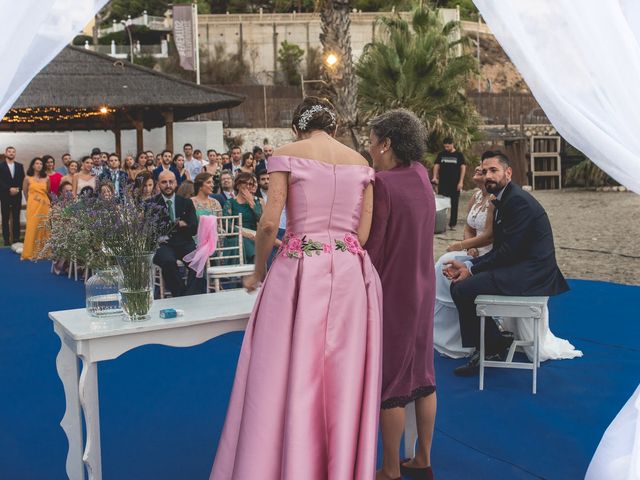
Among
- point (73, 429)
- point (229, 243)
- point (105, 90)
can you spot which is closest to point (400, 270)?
point (73, 429)

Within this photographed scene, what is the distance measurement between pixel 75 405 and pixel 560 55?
2681 mm

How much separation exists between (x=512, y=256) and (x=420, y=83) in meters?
15.3

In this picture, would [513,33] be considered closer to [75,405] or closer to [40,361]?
[75,405]

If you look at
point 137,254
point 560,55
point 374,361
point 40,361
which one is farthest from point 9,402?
point 560,55

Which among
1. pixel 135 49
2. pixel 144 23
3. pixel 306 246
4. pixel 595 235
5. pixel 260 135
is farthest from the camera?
pixel 144 23

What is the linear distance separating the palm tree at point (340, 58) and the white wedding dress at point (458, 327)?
28.2ft

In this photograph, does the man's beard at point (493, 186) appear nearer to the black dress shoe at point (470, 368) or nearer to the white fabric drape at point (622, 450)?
the black dress shoe at point (470, 368)

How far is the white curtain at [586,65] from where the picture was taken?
2982 mm

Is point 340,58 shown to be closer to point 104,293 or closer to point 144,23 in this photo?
point 104,293

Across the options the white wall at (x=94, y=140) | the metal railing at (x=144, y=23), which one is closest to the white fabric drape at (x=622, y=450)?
the white wall at (x=94, y=140)

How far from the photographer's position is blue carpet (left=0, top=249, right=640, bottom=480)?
3.67 m

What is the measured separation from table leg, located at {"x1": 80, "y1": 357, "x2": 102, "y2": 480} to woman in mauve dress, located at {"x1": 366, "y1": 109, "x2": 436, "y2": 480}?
1.28m

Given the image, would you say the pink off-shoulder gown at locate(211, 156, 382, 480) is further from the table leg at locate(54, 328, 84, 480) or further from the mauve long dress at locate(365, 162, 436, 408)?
the table leg at locate(54, 328, 84, 480)

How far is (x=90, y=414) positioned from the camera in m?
3.13
